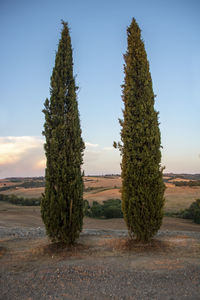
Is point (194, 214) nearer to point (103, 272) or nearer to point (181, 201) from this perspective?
point (181, 201)

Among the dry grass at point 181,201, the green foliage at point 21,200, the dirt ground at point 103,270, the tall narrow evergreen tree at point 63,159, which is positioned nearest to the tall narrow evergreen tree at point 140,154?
the dirt ground at point 103,270

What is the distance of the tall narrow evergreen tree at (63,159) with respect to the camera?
7023 mm

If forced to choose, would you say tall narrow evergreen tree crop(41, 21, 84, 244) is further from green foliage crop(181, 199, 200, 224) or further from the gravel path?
green foliage crop(181, 199, 200, 224)

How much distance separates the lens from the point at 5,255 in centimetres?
646

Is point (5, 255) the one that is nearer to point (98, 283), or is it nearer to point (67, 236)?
point (67, 236)

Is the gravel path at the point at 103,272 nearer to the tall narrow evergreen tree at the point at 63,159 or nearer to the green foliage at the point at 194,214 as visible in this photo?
the tall narrow evergreen tree at the point at 63,159

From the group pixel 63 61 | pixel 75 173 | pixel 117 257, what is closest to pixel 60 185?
pixel 75 173

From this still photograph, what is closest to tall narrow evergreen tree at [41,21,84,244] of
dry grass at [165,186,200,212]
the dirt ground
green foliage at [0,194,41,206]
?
the dirt ground

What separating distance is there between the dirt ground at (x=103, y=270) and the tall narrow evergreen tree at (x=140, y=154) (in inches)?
33.0

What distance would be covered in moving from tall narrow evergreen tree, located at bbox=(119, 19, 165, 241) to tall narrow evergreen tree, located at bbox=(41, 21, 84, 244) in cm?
170

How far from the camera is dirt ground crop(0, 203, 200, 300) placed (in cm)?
388

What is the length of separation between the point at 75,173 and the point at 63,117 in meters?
2.05

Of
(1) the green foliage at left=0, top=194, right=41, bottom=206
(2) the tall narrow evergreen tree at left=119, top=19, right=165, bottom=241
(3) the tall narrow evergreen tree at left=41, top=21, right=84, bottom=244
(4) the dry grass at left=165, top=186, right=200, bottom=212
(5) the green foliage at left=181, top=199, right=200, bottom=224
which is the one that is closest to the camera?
(3) the tall narrow evergreen tree at left=41, top=21, right=84, bottom=244

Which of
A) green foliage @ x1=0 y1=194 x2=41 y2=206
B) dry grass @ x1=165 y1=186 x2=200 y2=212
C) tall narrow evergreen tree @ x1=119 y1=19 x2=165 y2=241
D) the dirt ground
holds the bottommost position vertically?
dry grass @ x1=165 y1=186 x2=200 y2=212
